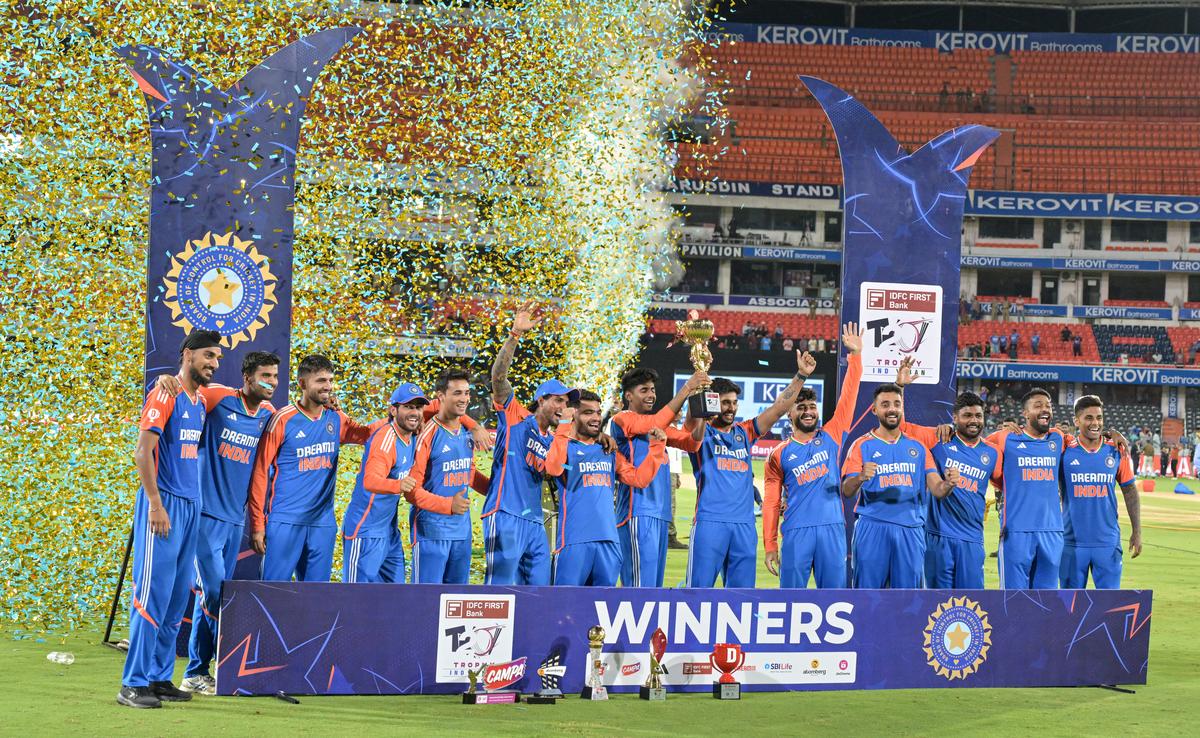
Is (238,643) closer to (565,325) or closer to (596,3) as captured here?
(565,325)

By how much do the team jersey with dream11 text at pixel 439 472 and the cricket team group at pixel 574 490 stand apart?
16mm

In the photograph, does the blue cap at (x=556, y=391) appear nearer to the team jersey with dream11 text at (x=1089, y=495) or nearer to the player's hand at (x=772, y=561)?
the player's hand at (x=772, y=561)

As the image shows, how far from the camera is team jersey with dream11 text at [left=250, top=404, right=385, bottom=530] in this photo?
28.1 ft

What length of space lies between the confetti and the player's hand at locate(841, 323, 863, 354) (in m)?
4.02

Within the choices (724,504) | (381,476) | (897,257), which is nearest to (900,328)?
(897,257)

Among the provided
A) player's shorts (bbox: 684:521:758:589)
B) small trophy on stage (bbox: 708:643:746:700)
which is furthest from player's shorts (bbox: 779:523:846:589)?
small trophy on stage (bbox: 708:643:746:700)

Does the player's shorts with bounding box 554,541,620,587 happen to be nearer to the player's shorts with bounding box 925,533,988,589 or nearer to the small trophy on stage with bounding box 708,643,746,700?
the small trophy on stage with bounding box 708,643,746,700

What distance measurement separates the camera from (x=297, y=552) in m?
8.74

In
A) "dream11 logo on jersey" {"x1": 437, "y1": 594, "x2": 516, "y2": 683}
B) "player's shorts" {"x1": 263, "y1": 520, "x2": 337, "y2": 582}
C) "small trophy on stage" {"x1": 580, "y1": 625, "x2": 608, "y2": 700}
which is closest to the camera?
"dream11 logo on jersey" {"x1": 437, "y1": 594, "x2": 516, "y2": 683}

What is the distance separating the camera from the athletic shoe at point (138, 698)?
7.45 m

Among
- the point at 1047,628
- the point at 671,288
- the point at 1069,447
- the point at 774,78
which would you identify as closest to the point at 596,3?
the point at 1069,447

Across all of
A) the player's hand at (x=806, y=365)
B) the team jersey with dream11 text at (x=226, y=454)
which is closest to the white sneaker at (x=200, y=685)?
the team jersey with dream11 text at (x=226, y=454)

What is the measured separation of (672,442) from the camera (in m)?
9.77

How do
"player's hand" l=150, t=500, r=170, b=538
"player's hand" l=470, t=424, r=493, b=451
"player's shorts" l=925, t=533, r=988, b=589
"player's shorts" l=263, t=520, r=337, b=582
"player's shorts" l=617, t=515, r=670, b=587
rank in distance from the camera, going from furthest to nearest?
"player's shorts" l=925, t=533, r=988, b=589 → "player's shorts" l=617, t=515, r=670, b=587 → "player's hand" l=470, t=424, r=493, b=451 → "player's shorts" l=263, t=520, r=337, b=582 → "player's hand" l=150, t=500, r=170, b=538
